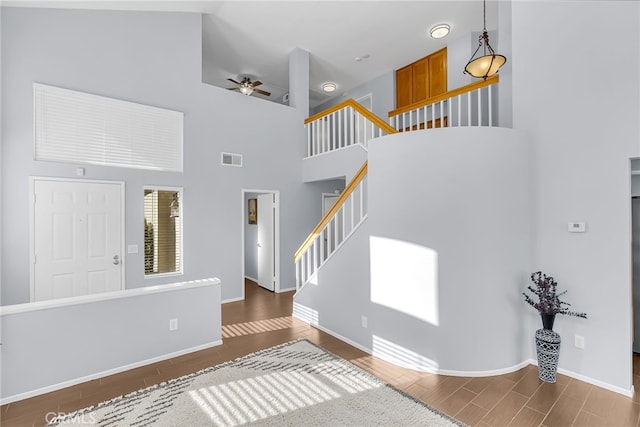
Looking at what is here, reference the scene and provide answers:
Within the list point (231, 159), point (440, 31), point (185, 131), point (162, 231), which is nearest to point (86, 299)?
point (162, 231)

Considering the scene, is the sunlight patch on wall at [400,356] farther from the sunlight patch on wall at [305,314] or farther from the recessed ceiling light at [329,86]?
the recessed ceiling light at [329,86]

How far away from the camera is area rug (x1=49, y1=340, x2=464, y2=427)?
2.21 metres

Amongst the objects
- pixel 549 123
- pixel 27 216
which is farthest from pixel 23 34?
pixel 549 123

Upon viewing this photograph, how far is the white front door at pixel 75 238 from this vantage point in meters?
3.76

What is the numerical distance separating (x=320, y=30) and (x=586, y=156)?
4717 mm

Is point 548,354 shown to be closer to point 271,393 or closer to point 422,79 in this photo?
point 271,393

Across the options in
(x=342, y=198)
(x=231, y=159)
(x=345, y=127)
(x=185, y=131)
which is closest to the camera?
(x=342, y=198)

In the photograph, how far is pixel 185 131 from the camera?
4879 millimetres

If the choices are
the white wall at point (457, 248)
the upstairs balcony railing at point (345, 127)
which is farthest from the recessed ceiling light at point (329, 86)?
the white wall at point (457, 248)

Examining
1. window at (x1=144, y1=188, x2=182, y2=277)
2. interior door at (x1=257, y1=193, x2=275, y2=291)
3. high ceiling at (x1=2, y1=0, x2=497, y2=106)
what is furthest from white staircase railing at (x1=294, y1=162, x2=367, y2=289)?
high ceiling at (x1=2, y1=0, x2=497, y2=106)

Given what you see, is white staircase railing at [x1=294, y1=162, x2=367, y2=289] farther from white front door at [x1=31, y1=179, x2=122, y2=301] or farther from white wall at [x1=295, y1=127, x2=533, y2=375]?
white front door at [x1=31, y1=179, x2=122, y2=301]

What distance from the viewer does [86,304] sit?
9.14 feet

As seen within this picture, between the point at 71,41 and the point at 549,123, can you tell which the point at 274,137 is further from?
the point at 549,123

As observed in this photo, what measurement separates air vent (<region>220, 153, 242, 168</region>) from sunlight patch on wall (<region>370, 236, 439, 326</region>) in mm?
3217
